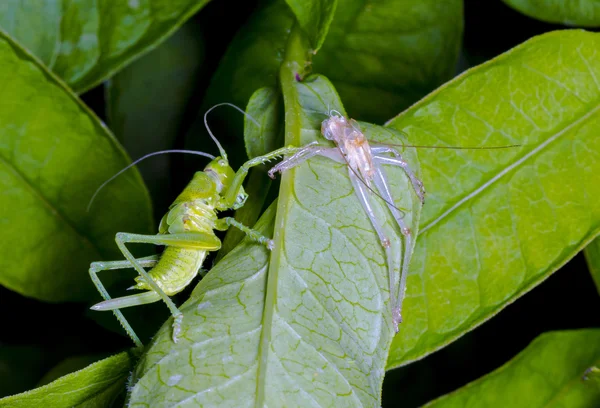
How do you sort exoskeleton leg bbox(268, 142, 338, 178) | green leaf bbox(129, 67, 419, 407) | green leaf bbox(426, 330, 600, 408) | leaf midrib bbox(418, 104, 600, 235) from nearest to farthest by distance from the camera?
1. green leaf bbox(129, 67, 419, 407)
2. exoskeleton leg bbox(268, 142, 338, 178)
3. leaf midrib bbox(418, 104, 600, 235)
4. green leaf bbox(426, 330, 600, 408)

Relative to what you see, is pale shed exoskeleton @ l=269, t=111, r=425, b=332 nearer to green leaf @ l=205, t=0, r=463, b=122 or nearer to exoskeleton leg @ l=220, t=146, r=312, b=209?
exoskeleton leg @ l=220, t=146, r=312, b=209

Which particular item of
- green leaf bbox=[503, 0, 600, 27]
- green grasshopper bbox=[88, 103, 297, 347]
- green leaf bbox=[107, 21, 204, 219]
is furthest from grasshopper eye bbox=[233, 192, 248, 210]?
green leaf bbox=[503, 0, 600, 27]

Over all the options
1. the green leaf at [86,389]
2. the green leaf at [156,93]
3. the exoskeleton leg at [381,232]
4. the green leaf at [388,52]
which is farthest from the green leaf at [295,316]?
the green leaf at [156,93]

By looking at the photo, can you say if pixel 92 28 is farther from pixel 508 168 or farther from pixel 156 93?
pixel 508 168

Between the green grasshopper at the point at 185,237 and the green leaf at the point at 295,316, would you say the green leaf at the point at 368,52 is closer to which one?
the green grasshopper at the point at 185,237

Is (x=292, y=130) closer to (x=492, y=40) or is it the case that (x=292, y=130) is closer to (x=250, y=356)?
(x=250, y=356)

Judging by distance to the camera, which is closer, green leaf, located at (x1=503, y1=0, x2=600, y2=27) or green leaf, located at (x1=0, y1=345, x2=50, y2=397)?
green leaf, located at (x1=503, y1=0, x2=600, y2=27)
